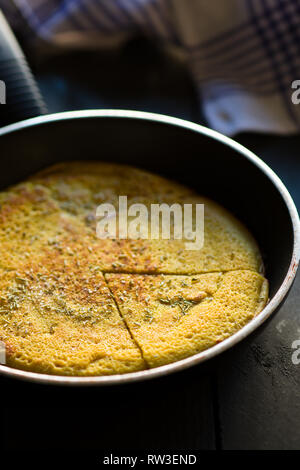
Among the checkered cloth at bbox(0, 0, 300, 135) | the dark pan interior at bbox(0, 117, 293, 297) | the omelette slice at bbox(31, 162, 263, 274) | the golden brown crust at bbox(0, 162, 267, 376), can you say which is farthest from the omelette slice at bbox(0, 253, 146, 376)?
the checkered cloth at bbox(0, 0, 300, 135)

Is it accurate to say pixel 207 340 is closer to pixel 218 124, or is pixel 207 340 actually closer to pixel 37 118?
pixel 37 118

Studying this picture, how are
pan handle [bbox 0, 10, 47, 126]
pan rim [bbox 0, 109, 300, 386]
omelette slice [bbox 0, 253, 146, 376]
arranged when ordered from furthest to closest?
pan handle [bbox 0, 10, 47, 126] < omelette slice [bbox 0, 253, 146, 376] < pan rim [bbox 0, 109, 300, 386]

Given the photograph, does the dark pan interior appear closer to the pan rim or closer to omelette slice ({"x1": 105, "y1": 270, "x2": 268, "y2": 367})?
the pan rim

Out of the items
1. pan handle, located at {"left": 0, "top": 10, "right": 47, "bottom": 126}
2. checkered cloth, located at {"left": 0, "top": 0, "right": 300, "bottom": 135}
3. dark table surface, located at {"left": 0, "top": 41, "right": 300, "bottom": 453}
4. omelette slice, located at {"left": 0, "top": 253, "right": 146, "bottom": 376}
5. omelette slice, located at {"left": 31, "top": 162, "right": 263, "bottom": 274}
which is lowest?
dark table surface, located at {"left": 0, "top": 41, "right": 300, "bottom": 453}

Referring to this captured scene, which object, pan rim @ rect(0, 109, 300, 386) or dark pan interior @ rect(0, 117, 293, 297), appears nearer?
pan rim @ rect(0, 109, 300, 386)

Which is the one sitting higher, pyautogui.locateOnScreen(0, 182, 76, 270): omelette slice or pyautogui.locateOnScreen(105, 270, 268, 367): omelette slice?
pyautogui.locateOnScreen(0, 182, 76, 270): omelette slice

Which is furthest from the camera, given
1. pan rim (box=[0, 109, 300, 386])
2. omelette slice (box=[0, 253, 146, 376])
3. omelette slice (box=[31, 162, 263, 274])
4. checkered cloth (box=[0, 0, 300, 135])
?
checkered cloth (box=[0, 0, 300, 135])

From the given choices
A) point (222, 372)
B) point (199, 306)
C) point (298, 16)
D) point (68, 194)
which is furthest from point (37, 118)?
point (298, 16)
